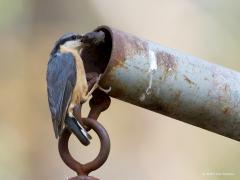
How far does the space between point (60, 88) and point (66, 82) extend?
2 centimetres

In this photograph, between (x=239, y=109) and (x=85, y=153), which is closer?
(x=239, y=109)

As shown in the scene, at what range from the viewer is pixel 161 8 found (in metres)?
4.38

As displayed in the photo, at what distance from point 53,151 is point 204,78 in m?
2.75

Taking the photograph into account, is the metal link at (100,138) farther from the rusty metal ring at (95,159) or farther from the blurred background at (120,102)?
the blurred background at (120,102)

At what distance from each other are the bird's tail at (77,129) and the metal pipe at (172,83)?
12cm

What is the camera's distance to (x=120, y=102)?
432 cm

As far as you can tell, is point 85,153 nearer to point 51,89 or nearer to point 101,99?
point 51,89

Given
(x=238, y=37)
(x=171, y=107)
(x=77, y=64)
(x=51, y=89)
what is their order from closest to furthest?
(x=171, y=107) → (x=77, y=64) → (x=51, y=89) → (x=238, y=37)

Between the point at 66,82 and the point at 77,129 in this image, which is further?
the point at 66,82

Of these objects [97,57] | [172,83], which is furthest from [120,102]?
[172,83]

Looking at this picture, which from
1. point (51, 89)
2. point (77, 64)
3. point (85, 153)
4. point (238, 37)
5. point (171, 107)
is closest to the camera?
point (171, 107)

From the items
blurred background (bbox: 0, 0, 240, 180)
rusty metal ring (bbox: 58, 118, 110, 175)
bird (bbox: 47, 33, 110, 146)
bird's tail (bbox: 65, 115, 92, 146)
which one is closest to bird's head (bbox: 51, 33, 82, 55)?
bird (bbox: 47, 33, 110, 146)

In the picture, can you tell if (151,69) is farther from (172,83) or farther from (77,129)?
(77,129)

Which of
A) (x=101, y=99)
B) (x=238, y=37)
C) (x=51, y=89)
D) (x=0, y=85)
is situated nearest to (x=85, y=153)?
(x=0, y=85)
